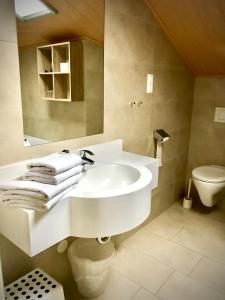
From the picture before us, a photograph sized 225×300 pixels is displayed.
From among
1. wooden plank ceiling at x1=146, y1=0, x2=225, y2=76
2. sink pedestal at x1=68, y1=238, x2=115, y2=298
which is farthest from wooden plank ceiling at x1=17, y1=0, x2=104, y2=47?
sink pedestal at x1=68, y1=238, x2=115, y2=298

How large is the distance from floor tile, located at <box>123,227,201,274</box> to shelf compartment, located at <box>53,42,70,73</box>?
1.60 meters

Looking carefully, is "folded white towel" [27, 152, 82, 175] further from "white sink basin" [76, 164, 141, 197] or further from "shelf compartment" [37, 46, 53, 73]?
"shelf compartment" [37, 46, 53, 73]

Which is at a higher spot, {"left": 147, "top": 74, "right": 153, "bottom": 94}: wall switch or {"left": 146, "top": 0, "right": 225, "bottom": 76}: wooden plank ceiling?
{"left": 146, "top": 0, "right": 225, "bottom": 76}: wooden plank ceiling

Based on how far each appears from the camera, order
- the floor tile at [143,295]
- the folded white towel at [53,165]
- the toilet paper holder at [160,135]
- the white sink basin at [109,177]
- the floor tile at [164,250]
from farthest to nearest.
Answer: the toilet paper holder at [160,135] → the floor tile at [164,250] → the floor tile at [143,295] → the white sink basin at [109,177] → the folded white towel at [53,165]

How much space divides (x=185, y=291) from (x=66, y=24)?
191cm

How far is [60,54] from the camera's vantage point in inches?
57.1

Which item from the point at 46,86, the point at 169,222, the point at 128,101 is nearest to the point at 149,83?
the point at 128,101

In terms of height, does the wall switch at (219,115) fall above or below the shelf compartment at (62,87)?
below

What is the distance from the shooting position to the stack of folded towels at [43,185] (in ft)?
3.19

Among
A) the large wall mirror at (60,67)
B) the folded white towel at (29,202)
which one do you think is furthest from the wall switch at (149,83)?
the folded white towel at (29,202)

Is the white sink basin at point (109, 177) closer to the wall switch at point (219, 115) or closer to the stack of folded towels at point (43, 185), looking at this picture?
the stack of folded towels at point (43, 185)

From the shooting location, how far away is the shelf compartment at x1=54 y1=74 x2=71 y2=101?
147cm

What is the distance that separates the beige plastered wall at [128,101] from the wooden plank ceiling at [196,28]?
0.08 m

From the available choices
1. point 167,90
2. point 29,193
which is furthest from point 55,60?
point 167,90
